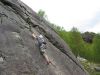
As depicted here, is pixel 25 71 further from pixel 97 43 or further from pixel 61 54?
pixel 97 43

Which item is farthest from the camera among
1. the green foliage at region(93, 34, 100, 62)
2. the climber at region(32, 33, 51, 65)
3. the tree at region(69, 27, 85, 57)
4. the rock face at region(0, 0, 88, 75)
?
the green foliage at region(93, 34, 100, 62)

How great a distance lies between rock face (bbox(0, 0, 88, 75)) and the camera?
8852 millimetres

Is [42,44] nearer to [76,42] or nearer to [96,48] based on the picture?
[76,42]

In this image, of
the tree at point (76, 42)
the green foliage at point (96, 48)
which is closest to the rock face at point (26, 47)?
the tree at point (76, 42)

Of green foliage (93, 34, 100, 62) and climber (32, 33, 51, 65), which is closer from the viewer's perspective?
climber (32, 33, 51, 65)

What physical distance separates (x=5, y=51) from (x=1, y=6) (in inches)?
76.3

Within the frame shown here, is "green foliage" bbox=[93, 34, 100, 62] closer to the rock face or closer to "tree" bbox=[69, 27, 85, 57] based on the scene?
"tree" bbox=[69, 27, 85, 57]

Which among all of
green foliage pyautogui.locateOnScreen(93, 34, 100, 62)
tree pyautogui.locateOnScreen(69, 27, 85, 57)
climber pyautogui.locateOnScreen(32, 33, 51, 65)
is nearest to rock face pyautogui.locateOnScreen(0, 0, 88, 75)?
climber pyautogui.locateOnScreen(32, 33, 51, 65)

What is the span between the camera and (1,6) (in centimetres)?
1036

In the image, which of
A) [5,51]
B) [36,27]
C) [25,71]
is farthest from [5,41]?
[36,27]

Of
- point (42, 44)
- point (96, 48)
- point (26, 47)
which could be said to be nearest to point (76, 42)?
point (96, 48)

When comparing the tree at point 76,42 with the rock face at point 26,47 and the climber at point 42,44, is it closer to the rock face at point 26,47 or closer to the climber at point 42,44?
the rock face at point 26,47

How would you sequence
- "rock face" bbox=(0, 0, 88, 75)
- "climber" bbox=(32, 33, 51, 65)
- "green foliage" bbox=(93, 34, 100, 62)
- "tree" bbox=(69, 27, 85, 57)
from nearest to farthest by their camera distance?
1. "rock face" bbox=(0, 0, 88, 75)
2. "climber" bbox=(32, 33, 51, 65)
3. "tree" bbox=(69, 27, 85, 57)
4. "green foliage" bbox=(93, 34, 100, 62)

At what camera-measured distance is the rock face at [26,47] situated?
885 centimetres
